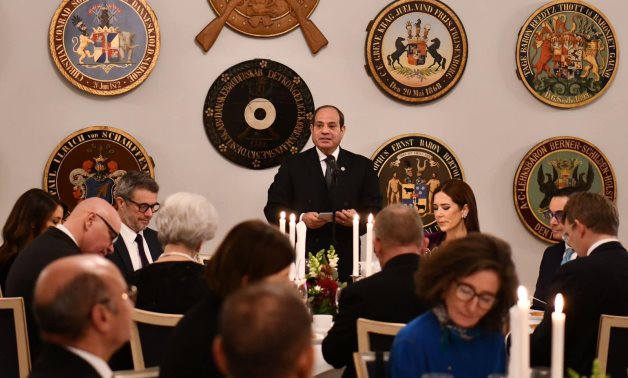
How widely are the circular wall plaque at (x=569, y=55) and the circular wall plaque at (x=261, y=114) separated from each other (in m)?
1.79

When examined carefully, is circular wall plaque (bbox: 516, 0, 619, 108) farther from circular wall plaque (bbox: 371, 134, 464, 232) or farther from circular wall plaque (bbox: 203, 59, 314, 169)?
circular wall plaque (bbox: 203, 59, 314, 169)

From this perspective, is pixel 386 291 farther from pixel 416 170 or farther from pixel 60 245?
pixel 416 170

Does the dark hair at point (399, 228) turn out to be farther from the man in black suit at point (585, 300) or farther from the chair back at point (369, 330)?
the man in black suit at point (585, 300)

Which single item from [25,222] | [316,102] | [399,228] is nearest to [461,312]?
[399,228]

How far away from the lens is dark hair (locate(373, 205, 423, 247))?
3.98 metres

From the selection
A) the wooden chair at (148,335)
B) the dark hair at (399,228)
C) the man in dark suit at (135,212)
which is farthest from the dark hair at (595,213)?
the man in dark suit at (135,212)

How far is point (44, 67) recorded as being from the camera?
721 cm

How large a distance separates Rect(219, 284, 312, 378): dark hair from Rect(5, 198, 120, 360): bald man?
2516 mm

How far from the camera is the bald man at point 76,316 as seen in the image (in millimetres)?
2334

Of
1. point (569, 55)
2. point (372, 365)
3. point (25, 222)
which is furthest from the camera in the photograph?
point (569, 55)

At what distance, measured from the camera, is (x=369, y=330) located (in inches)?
143

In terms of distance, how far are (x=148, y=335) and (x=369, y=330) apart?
95cm

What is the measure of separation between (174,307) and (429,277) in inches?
53.5

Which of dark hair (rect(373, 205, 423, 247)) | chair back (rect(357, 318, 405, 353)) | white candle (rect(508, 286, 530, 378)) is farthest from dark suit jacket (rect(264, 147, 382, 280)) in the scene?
white candle (rect(508, 286, 530, 378))
